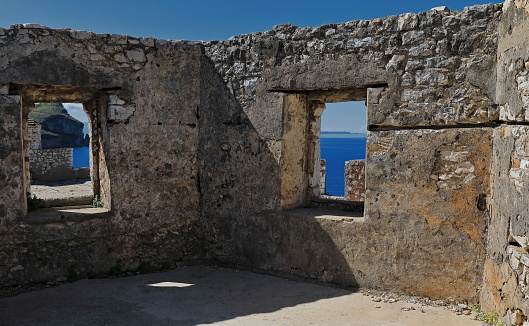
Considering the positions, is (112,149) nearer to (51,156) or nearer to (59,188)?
(59,188)

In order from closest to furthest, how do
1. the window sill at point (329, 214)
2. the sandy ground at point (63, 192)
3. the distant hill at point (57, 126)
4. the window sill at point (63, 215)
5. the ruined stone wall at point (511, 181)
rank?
the ruined stone wall at point (511, 181) → the window sill at point (329, 214) → the window sill at point (63, 215) → the sandy ground at point (63, 192) → the distant hill at point (57, 126)

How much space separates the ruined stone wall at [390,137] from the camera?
13.7ft

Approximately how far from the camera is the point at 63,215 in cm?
522

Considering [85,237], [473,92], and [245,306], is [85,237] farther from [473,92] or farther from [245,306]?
[473,92]

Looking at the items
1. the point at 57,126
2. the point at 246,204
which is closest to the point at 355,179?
the point at 246,204

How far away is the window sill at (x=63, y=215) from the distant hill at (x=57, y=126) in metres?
63.5

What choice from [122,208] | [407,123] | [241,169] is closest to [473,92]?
[407,123]

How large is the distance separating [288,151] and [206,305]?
202cm

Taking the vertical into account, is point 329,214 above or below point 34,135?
below

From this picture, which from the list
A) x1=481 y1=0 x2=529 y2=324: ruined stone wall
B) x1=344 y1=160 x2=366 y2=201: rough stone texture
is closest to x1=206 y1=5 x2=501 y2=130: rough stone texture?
x1=481 y1=0 x2=529 y2=324: ruined stone wall

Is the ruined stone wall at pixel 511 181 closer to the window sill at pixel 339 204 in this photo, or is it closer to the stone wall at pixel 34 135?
the window sill at pixel 339 204

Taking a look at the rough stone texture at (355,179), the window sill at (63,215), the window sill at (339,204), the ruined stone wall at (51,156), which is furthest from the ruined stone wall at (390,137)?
the ruined stone wall at (51,156)

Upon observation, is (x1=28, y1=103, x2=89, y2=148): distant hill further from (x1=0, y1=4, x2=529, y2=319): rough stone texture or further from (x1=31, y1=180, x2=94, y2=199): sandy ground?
(x1=0, y1=4, x2=529, y2=319): rough stone texture

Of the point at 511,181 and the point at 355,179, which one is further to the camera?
the point at 355,179
